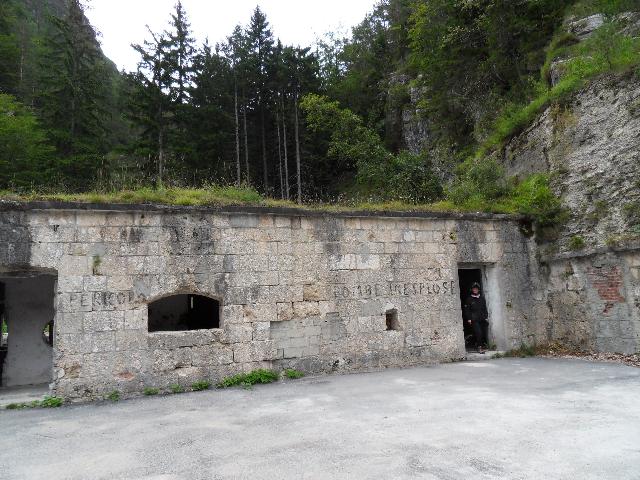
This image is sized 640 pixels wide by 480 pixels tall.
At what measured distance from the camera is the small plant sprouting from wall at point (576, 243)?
372 inches

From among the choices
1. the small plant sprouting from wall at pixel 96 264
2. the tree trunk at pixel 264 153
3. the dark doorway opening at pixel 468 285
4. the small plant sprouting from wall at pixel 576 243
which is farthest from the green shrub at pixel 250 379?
the tree trunk at pixel 264 153

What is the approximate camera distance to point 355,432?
→ 482cm

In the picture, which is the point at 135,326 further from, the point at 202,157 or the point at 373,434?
the point at 202,157

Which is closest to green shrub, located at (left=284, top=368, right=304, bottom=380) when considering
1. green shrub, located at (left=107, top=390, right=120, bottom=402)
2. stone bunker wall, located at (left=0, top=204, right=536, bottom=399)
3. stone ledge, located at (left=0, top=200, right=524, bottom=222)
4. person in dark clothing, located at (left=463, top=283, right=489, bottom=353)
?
stone bunker wall, located at (left=0, top=204, right=536, bottom=399)

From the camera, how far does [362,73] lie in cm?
3088

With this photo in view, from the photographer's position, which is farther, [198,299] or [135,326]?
[198,299]

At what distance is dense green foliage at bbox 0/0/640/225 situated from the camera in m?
16.4

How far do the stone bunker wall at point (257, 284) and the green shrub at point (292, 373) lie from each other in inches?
4.6

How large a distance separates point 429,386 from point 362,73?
27.8m

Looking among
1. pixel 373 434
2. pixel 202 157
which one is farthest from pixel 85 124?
pixel 373 434

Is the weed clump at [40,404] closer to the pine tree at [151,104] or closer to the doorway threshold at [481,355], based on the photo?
the doorway threshold at [481,355]

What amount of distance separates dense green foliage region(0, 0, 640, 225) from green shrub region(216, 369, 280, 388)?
22.8 ft

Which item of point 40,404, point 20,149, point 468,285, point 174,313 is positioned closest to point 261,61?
point 20,149

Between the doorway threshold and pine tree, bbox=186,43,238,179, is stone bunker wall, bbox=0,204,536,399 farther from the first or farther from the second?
pine tree, bbox=186,43,238,179
